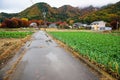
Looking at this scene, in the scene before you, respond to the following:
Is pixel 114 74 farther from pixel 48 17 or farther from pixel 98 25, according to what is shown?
pixel 48 17

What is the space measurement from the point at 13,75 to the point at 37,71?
4.07 ft

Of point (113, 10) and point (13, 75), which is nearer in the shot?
point (13, 75)

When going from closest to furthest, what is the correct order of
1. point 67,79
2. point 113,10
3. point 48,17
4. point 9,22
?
1. point 67,79
2. point 9,22
3. point 113,10
4. point 48,17

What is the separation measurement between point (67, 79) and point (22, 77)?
1854mm

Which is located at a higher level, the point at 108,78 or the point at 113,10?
the point at 113,10

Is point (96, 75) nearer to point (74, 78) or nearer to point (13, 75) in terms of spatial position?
point (74, 78)

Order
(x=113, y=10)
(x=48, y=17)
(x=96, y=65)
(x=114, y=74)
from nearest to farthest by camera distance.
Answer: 1. (x=114, y=74)
2. (x=96, y=65)
3. (x=113, y=10)
4. (x=48, y=17)

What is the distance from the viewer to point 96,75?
28.7 feet

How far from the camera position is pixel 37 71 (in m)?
9.66

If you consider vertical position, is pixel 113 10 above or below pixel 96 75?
above

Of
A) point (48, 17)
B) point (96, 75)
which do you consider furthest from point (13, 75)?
point (48, 17)

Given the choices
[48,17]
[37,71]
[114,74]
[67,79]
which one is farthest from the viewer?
[48,17]

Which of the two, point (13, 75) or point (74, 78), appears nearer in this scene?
point (74, 78)

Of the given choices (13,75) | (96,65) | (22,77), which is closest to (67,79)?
(22,77)
